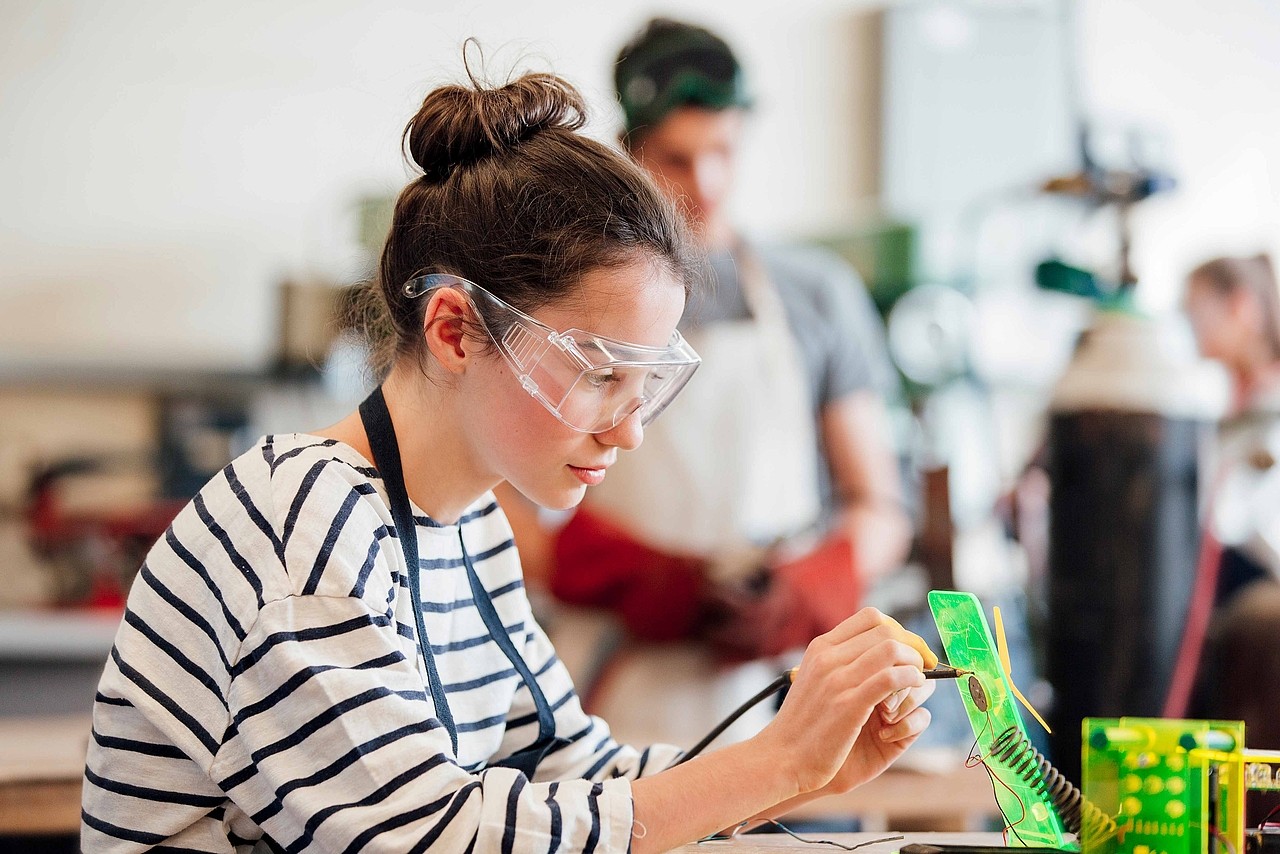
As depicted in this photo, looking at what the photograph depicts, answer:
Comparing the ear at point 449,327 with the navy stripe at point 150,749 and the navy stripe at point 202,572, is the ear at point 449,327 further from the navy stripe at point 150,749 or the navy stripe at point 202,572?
the navy stripe at point 150,749

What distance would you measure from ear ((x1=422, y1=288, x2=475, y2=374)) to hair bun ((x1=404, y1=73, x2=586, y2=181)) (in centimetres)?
12

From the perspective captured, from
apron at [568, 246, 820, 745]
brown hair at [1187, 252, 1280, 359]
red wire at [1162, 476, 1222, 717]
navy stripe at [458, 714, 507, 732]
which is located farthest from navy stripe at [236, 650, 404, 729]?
brown hair at [1187, 252, 1280, 359]

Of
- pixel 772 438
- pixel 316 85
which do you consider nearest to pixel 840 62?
pixel 316 85

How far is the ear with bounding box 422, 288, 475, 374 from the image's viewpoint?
0.99m

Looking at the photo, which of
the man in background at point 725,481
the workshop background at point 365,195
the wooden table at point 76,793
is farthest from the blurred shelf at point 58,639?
the man in background at point 725,481

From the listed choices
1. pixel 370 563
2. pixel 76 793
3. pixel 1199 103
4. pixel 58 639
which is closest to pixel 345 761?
pixel 370 563

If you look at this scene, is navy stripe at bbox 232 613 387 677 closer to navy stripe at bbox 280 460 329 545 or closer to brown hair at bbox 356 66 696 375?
navy stripe at bbox 280 460 329 545

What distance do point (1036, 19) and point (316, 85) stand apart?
212cm

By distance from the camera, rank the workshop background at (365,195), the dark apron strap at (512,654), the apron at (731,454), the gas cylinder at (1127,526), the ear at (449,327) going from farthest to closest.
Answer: the workshop background at (365,195)
the apron at (731,454)
the gas cylinder at (1127,526)
the dark apron strap at (512,654)
the ear at (449,327)

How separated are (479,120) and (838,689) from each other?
1.74ft

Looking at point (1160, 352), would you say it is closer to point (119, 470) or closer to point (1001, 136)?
point (1001, 136)

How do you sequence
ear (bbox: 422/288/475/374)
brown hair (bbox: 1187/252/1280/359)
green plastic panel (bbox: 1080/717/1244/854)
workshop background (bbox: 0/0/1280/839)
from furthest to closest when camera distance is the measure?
workshop background (bbox: 0/0/1280/839) < brown hair (bbox: 1187/252/1280/359) < ear (bbox: 422/288/475/374) < green plastic panel (bbox: 1080/717/1244/854)

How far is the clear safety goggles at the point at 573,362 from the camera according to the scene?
3.16ft

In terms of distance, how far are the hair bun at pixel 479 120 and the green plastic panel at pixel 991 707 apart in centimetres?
50
